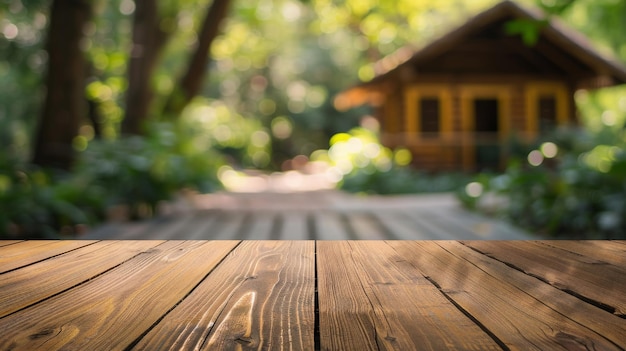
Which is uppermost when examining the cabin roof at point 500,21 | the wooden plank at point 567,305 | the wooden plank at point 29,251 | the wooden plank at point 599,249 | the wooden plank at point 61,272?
the cabin roof at point 500,21

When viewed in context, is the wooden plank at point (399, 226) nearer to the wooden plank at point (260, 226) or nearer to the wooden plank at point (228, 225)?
the wooden plank at point (260, 226)

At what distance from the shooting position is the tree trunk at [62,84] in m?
7.80

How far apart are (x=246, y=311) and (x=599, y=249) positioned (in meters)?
1.60

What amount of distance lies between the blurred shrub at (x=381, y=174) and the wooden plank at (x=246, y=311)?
396 inches

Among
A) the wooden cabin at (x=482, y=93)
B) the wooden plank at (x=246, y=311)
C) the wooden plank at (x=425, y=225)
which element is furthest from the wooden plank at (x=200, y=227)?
the wooden cabin at (x=482, y=93)

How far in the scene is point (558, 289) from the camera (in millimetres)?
1714

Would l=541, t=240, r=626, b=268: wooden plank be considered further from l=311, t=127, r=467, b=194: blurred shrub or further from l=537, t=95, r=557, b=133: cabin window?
l=537, t=95, r=557, b=133: cabin window

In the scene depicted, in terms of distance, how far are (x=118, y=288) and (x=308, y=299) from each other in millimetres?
552

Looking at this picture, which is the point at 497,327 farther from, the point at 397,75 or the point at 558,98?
the point at 558,98

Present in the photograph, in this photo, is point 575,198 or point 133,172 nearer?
point 575,198

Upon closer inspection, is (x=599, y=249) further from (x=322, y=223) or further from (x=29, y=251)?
(x=322, y=223)

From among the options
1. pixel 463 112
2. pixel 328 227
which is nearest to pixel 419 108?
Result: pixel 463 112

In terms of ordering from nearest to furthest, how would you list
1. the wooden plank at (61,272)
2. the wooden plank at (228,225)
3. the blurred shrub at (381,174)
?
the wooden plank at (61,272) → the wooden plank at (228,225) → the blurred shrub at (381,174)

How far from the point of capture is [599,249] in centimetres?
243
